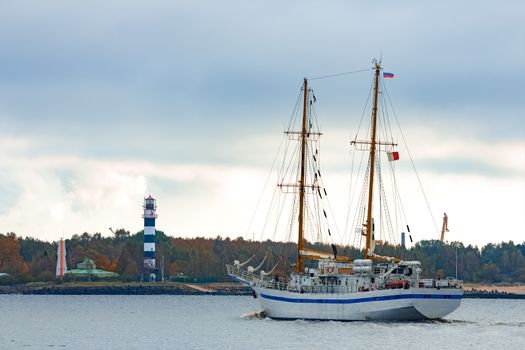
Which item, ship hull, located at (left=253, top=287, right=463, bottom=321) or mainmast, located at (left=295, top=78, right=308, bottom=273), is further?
mainmast, located at (left=295, top=78, right=308, bottom=273)

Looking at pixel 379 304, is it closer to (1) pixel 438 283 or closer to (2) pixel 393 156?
(1) pixel 438 283

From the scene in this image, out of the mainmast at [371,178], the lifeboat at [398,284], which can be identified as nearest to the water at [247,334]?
Result: the lifeboat at [398,284]

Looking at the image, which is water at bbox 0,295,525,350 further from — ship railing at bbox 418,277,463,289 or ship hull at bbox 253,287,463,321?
ship railing at bbox 418,277,463,289

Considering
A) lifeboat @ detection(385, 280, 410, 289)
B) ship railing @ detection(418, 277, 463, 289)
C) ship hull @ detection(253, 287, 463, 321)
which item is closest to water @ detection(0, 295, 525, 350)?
ship hull @ detection(253, 287, 463, 321)

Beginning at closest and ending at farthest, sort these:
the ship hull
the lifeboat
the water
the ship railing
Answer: the water, the ship hull, the lifeboat, the ship railing

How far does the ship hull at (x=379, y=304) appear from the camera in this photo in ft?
378

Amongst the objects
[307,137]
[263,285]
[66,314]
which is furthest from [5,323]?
[307,137]

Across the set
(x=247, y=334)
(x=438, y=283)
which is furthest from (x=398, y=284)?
(x=247, y=334)

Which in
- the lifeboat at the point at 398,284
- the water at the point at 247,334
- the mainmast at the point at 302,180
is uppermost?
the mainmast at the point at 302,180

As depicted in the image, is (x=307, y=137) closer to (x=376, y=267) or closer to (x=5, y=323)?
(x=376, y=267)

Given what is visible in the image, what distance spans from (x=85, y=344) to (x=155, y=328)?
22.3 metres

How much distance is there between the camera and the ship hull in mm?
115062

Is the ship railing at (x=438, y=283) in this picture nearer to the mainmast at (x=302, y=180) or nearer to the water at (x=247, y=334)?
the water at (x=247, y=334)

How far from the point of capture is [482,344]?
106000mm
